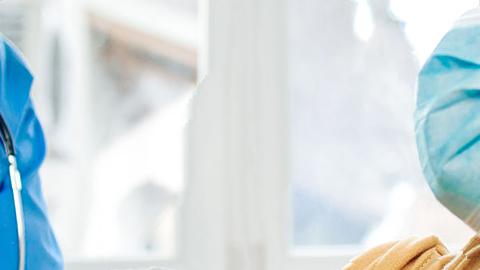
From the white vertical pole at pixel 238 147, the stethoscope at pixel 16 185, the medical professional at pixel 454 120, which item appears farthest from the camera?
the white vertical pole at pixel 238 147

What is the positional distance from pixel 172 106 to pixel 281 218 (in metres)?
0.30

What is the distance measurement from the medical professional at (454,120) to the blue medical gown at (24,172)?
1.29 ft

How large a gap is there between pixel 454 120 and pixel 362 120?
898 mm

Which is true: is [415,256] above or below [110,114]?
below

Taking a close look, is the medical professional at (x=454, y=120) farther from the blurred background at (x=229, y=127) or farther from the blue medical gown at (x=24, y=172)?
the blurred background at (x=229, y=127)

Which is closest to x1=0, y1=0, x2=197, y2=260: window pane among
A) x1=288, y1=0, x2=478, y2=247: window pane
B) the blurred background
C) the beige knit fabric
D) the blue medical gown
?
the blurred background

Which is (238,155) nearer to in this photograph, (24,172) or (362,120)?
(362,120)

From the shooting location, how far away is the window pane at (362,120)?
1543 millimetres

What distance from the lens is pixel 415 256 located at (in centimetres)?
74

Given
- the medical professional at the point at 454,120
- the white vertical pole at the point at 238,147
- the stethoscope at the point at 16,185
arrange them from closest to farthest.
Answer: the medical professional at the point at 454,120, the stethoscope at the point at 16,185, the white vertical pole at the point at 238,147

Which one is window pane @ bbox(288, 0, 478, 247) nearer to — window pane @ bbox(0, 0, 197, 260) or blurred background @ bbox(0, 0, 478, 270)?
blurred background @ bbox(0, 0, 478, 270)

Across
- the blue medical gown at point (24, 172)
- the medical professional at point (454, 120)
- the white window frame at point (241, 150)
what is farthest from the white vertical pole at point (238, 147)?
the medical professional at point (454, 120)

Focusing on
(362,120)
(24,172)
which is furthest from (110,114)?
(24,172)

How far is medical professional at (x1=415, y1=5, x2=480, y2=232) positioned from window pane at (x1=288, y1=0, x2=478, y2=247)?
A: 849 mm
